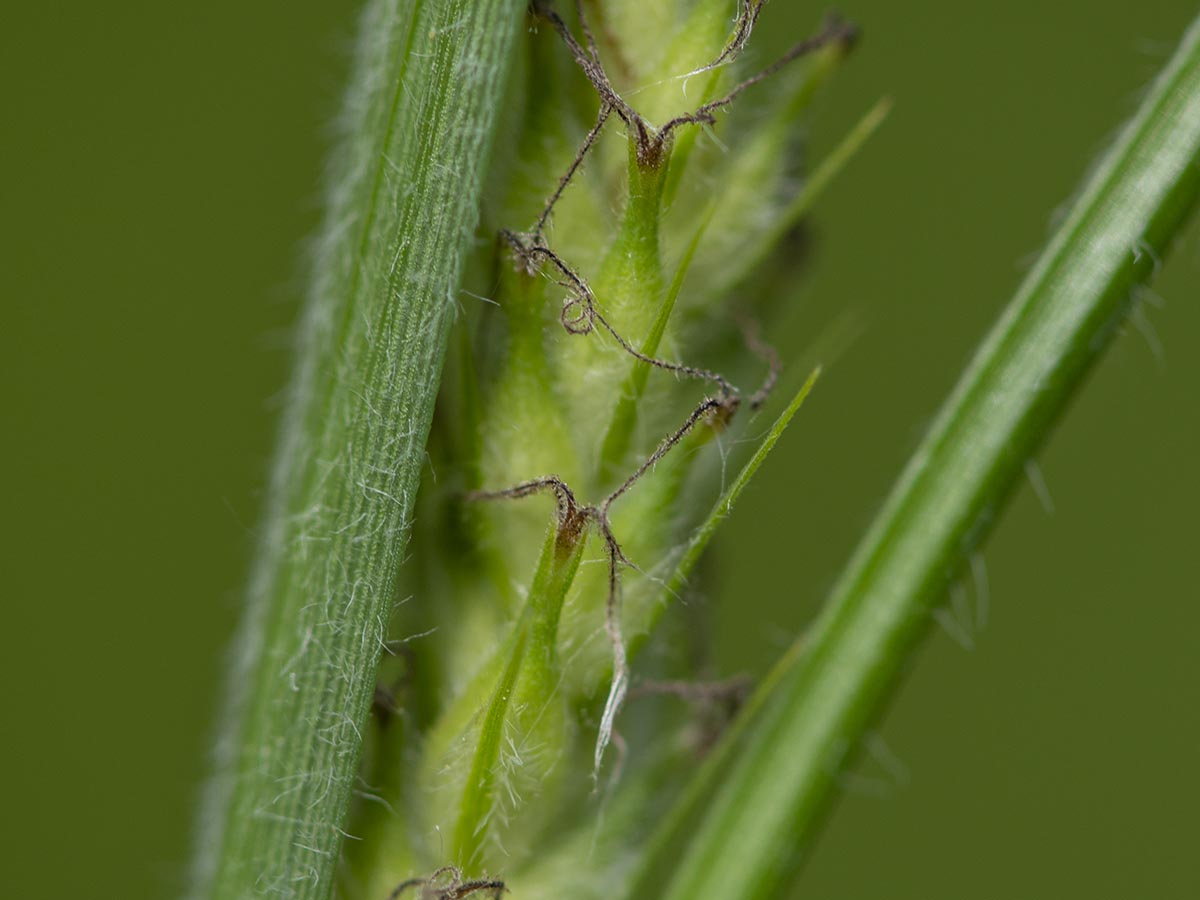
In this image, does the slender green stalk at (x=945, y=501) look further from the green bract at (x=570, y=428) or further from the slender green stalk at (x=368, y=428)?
the slender green stalk at (x=368, y=428)

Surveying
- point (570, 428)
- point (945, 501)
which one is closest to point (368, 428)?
point (570, 428)

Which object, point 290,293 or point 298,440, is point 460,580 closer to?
point 298,440

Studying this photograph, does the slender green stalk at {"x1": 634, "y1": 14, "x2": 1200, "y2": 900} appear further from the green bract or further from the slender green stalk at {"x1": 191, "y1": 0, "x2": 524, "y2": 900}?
the slender green stalk at {"x1": 191, "y1": 0, "x2": 524, "y2": 900}

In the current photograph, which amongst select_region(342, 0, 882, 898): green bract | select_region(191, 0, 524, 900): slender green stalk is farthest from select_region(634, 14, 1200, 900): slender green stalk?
select_region(191, 0, 524, 900): slender green stalk

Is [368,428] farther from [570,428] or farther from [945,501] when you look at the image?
[945,501]

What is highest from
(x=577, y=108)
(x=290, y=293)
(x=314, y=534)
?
(x=577, y=108)

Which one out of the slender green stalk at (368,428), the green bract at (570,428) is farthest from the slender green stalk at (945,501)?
the slender green stalk at (368,428)

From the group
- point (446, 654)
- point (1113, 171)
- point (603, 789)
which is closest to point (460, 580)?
point (446, 654)
